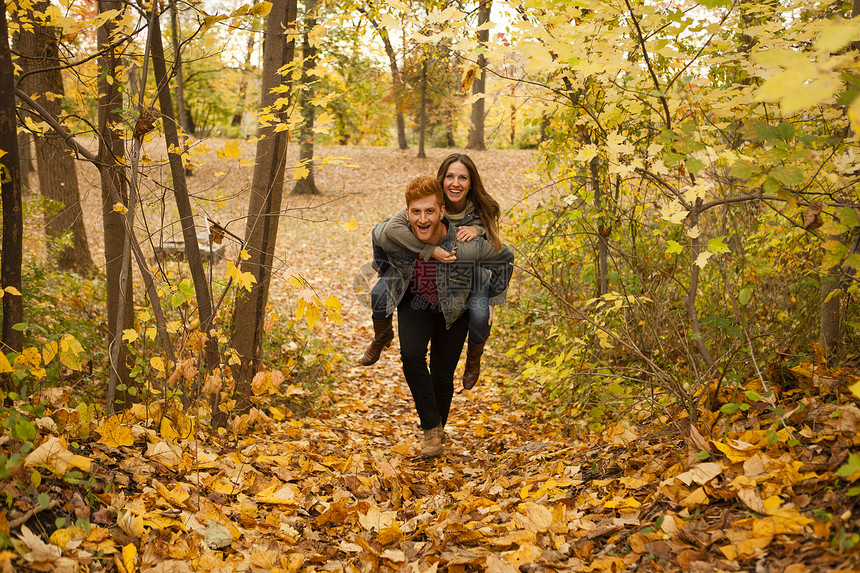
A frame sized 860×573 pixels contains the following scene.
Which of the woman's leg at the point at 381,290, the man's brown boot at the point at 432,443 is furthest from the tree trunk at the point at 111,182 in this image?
the man's brown boot at the point at 432,443

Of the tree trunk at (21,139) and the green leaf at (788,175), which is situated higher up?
the tree trunk at (21,139)

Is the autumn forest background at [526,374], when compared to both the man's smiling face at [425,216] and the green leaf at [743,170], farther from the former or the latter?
the man's smiling face at [425,216]

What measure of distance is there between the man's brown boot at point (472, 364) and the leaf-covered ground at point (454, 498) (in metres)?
0.51

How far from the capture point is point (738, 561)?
180 cm

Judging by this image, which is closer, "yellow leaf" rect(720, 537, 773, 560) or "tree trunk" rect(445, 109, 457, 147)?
"yellow leaf" rect(720, 537, 773, 560)

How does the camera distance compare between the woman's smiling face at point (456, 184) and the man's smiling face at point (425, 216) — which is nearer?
the man's smiling face at point (425, 216)

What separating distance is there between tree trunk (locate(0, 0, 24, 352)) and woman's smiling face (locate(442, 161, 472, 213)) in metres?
2.40

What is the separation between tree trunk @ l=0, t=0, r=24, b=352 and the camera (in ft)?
8.09

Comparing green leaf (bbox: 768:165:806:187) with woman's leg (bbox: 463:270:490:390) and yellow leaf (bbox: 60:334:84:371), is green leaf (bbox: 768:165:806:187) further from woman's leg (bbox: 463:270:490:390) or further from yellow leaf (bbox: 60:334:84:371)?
yellow leaf (bbox: 60:334:84:371)

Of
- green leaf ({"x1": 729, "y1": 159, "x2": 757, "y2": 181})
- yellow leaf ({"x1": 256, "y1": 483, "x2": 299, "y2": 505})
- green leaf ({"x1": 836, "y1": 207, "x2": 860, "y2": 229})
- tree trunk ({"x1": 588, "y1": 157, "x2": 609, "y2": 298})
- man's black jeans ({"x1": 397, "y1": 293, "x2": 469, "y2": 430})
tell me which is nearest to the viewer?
green leaf ({"x1": 729, "y1": 159, "x2": 757, "y2": 181})

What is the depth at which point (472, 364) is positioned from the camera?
411 centimetres

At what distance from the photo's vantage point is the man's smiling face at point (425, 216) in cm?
354

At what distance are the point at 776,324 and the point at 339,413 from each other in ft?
11.3

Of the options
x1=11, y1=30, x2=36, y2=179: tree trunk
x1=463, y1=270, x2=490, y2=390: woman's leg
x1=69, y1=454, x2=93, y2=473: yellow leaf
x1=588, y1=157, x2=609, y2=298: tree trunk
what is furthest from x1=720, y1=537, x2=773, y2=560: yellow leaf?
x1=11, y1=30, x2=36, y2=179: tree trunk
